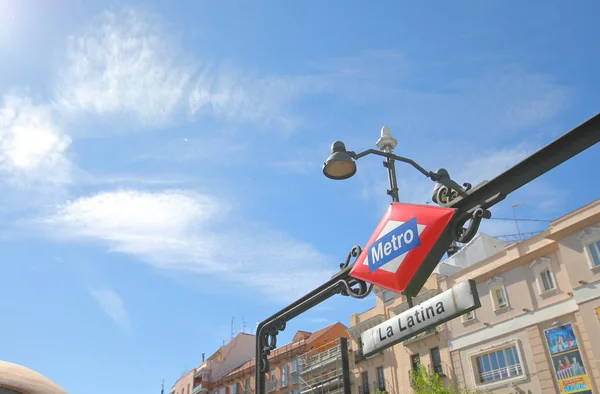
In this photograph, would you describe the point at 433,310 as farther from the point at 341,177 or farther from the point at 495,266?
the point at 495,266

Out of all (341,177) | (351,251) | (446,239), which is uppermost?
(341,177)

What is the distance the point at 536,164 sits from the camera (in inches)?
167

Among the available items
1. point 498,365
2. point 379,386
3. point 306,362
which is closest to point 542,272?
point 498,365

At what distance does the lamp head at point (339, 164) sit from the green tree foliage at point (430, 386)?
21.4 m

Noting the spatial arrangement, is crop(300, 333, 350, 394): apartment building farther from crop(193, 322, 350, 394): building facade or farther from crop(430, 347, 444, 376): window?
crop(430, 347, 444, 376): window

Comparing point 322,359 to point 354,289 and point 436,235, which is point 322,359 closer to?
point 354,289

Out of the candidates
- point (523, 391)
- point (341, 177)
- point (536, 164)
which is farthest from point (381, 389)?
point (536, 164)

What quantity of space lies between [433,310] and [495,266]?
23.6 metres

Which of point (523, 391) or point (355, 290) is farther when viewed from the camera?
point (523, 391)

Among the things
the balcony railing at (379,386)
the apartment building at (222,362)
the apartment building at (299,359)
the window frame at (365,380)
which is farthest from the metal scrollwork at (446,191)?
the apartment building at (222,362)

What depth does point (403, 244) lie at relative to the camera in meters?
5.06

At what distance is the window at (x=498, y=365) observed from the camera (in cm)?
2473

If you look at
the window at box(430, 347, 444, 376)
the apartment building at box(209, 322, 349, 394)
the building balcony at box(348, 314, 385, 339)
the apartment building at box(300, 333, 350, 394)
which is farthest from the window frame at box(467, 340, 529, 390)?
the apartment building at box(209, 322, 349, 394)

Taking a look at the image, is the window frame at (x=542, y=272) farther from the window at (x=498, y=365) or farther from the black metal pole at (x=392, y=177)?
the black metal pole at (x=392, y=177)
